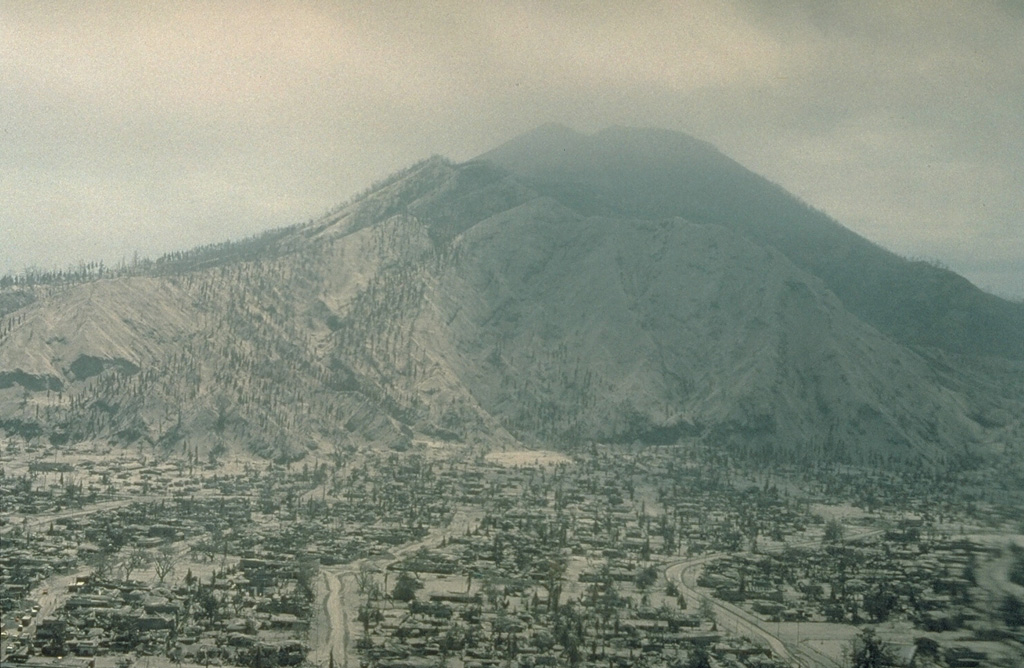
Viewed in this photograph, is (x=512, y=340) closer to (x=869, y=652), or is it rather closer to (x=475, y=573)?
(x=475, y=573)

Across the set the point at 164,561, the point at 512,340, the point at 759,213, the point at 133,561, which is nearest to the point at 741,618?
the point at 164,561

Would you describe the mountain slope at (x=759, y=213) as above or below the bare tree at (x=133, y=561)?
above

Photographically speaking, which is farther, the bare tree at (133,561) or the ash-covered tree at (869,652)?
the bare tree at (133,561)

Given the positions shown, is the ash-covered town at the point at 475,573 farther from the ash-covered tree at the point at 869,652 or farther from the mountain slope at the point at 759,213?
the mountain slope at the point at 759,213

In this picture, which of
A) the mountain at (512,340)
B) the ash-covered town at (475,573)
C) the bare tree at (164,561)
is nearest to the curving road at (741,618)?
the ash-covered town at (475,573)

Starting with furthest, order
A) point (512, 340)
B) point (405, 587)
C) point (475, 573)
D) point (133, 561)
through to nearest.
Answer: point (512, 340) → point (475, 573) → point (133, 561) → point (405, 587)

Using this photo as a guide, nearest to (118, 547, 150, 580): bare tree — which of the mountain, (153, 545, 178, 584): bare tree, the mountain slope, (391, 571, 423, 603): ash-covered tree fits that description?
(153, 545, 178, 584): bare tree

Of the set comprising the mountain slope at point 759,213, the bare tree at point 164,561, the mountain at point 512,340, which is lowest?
the bare tree at point 164,561
